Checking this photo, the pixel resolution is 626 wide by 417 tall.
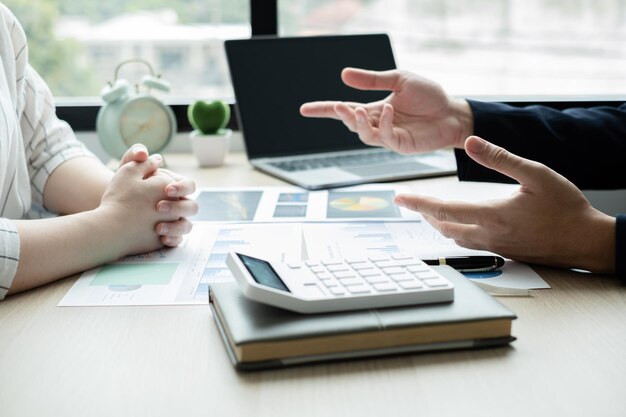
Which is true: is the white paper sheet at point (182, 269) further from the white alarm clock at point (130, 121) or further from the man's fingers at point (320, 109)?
the white alarm clock at point (130, 121)

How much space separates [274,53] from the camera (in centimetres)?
154

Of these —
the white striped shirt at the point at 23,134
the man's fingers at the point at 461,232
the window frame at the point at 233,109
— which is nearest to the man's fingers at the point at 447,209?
the man's fingers at the point at 461,232

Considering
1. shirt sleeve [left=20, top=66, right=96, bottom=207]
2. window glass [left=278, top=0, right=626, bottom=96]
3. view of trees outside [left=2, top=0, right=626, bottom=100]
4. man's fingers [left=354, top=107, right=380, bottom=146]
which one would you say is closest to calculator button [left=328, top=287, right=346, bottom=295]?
man's fingers [left=354, top=107, right=380, bottom=146]

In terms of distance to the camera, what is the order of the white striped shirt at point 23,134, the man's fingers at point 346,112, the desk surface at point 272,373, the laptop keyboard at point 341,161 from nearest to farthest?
the desk surface at point 272,373
the white striped shirt at point 23,134
the man's fingers at point 346,112
the laptop keyboard at point 341,161

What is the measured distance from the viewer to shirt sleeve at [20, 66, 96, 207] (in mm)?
1198

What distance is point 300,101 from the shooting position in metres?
1.53

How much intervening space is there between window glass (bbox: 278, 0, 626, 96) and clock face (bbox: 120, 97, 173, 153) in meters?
0.65

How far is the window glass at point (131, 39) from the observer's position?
1.90m

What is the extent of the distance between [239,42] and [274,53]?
77 mm

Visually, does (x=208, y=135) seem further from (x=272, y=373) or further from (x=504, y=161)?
(x=272, y=373)

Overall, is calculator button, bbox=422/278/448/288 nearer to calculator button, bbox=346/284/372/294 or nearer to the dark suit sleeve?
calculator button, bbox=346/284/372/294

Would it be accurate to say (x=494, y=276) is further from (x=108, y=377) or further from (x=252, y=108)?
(x=252, y=108)

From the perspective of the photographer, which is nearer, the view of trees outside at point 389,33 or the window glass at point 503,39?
the view of trees outside at point 389,33

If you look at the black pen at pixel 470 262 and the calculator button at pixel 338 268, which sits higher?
the calculator button at pixel 338 268
